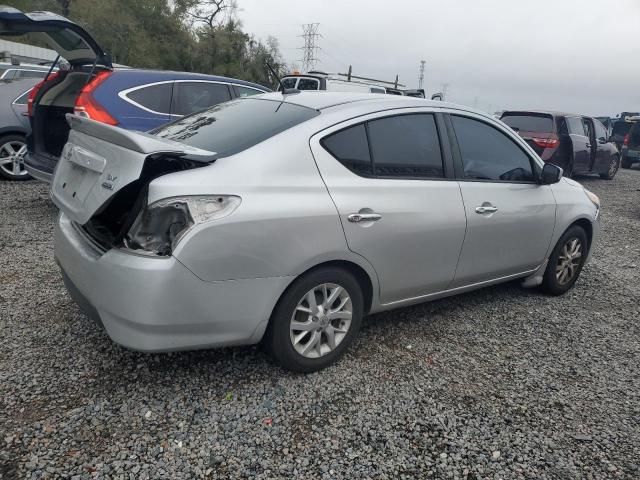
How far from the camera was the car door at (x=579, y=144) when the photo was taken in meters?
11.4

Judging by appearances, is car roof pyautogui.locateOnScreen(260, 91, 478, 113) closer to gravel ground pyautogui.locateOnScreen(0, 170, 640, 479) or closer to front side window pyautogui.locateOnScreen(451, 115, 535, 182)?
front side window pyautogui.locateOnScreen(451, 115, 535, 182)

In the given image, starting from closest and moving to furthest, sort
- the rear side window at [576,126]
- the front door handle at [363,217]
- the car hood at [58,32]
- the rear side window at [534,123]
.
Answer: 1. the front door handle at [363,217]
2. the car hood at [58,32]
3. the rear side window at [534,123]
4. the rear side window at [576,126]

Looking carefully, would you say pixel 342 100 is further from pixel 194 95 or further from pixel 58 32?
pixel 194 95

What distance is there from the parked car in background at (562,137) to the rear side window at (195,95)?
700 cm

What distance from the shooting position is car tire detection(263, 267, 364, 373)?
8.77ft

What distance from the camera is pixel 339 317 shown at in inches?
115

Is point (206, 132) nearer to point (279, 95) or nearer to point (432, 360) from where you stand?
point (279, 95)

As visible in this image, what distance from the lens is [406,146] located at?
126 inches

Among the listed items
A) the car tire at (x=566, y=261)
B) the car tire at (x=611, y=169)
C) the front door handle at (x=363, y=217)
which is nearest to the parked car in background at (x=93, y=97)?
the front door handle at (x=363, y=217)

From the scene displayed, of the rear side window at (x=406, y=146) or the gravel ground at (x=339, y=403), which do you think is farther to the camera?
the rear side window at (x=406, y=146)

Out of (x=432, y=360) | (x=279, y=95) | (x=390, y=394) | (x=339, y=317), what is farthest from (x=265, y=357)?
(x=279, y=95)

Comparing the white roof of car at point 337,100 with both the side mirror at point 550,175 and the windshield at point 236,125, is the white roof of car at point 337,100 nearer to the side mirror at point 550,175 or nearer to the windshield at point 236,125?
the windshield at point 236,125

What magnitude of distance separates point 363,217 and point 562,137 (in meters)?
9.85

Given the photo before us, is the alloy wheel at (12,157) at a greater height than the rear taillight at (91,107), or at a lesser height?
lesser
